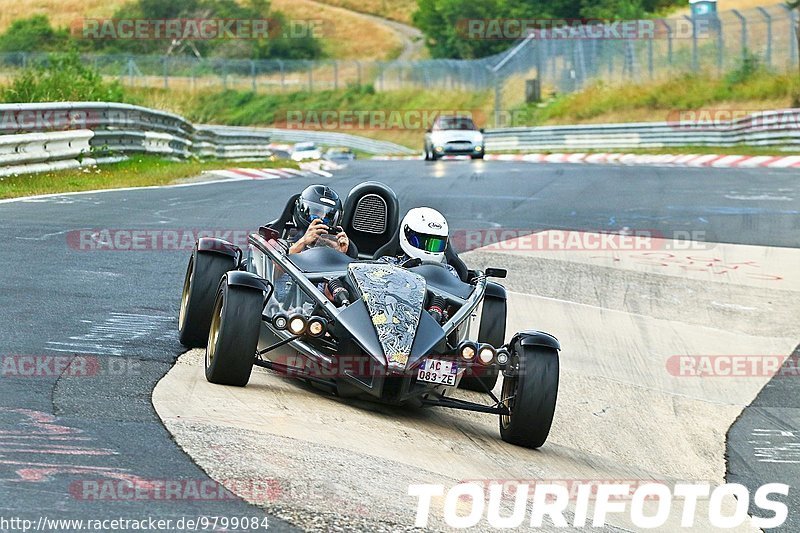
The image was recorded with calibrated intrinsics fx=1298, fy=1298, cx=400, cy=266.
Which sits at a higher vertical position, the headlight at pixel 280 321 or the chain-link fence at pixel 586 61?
the chain-link fence at pixel 586 61

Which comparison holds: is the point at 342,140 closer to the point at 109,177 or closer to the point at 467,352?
the point at 109,177

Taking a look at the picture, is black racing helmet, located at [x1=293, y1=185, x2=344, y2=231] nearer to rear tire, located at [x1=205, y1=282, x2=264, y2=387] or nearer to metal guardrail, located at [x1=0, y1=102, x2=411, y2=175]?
rear tire, located at [x1=205, y1=282, x2=264, y2=387]

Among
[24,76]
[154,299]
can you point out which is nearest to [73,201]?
[154,299]

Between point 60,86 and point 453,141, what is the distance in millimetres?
14452

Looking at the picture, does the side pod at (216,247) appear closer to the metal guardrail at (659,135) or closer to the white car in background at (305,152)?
the metal guardrail at (659,135)

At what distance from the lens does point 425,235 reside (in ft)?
28.5

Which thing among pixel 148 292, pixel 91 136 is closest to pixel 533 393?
pixel 148 292

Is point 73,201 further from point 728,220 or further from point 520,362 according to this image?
point 520,362

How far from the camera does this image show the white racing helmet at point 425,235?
28.5 ft

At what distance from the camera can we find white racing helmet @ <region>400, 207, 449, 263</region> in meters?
8.68

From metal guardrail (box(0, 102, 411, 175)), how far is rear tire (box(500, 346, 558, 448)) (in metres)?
12.5
